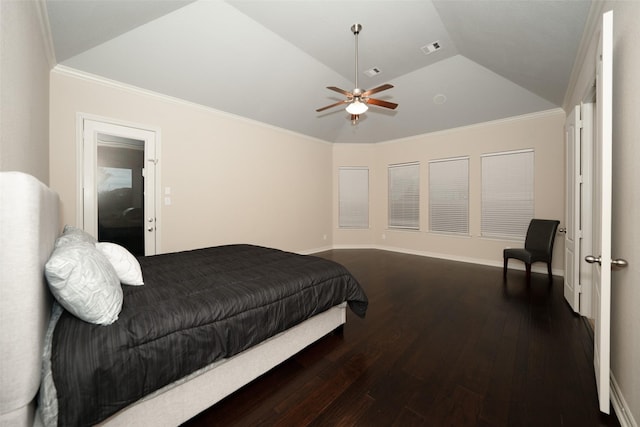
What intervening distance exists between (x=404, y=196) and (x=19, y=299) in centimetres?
632

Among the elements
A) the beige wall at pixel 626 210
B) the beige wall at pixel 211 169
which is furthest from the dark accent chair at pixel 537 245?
the beige wall at pixel 211 169

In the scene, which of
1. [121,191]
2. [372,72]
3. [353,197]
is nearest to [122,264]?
[121,191]

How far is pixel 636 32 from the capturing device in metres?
1.35

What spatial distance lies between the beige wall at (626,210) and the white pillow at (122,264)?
2.96 m

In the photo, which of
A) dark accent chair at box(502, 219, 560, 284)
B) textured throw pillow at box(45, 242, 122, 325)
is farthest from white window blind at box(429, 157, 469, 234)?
textured throw pillow at box(45, 242, 122, 325)

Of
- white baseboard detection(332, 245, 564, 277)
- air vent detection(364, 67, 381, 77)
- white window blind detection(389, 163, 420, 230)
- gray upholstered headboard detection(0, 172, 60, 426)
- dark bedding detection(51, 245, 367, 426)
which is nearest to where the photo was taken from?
gray upholstered headboard detection(0, 172, 60, 426)

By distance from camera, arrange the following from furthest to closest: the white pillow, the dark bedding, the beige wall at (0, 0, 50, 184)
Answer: the white pillow
the beige wall at (0, 0, 50, 184)
the dark bedding

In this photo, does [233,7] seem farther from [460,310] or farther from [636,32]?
[460,310]

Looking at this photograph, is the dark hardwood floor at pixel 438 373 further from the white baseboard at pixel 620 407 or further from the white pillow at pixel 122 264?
the white pillow at pixel 122 264

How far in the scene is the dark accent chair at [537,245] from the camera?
3838 mm

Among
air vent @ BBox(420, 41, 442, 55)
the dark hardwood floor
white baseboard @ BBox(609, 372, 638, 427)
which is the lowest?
the dark hardwood floor

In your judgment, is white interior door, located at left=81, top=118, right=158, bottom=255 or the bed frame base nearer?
the bed frame base

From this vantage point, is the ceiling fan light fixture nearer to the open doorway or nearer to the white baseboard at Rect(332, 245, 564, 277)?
the open doorway

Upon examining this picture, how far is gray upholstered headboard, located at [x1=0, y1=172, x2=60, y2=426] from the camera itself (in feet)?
2.76
